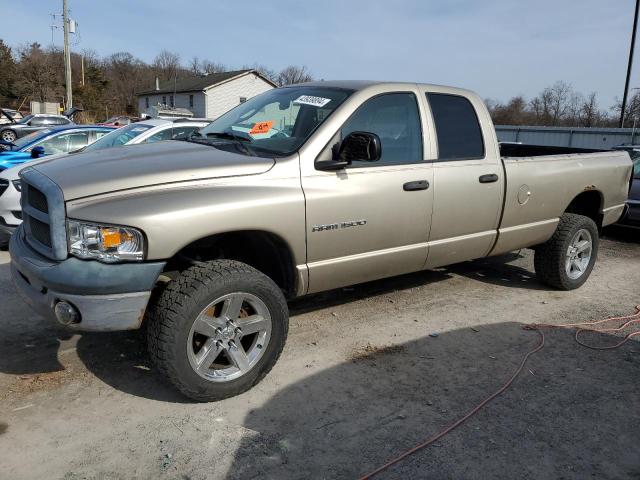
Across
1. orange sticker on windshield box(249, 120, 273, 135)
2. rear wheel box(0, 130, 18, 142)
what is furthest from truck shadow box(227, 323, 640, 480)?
rear wheel box(0, 130, 18, 142)

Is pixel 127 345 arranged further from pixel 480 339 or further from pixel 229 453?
pixel 480 339

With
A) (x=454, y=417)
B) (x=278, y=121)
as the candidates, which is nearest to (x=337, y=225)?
(x=278, y=121)

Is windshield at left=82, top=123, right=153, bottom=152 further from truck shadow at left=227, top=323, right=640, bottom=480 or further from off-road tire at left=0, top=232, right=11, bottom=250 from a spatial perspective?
truck shadow at left=227, top=323, right=640, bottom=480

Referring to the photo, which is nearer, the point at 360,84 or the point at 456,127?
the point at 360,84

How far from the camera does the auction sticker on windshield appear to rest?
12.8ft

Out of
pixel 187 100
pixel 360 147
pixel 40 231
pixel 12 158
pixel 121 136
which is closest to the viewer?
pixel 40 231

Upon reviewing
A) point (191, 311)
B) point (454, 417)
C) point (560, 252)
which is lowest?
point (454, 417)

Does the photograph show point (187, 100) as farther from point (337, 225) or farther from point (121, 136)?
point (337, 225)

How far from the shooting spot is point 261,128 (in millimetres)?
3980

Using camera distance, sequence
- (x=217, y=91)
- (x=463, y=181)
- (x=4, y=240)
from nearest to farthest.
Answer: (x=463, y=181)
(x=4, y=240)
(x=217, y=91)

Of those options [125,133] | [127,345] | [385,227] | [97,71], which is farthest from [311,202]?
[97,71]

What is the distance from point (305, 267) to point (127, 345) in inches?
62.1

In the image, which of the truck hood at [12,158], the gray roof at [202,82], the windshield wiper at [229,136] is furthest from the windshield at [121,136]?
the gray roof at [202,82]

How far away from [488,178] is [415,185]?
0.90 m
